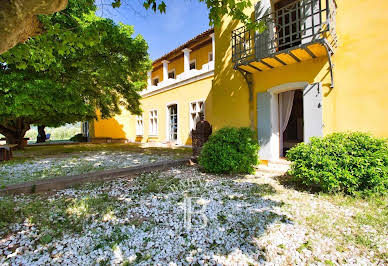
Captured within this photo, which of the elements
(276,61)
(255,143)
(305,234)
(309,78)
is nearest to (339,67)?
(309,78)

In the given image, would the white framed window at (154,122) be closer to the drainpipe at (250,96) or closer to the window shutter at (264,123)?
the drainpipe at (250,96)

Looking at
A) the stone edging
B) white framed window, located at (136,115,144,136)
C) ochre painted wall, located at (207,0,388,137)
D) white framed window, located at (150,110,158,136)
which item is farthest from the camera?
white framed window, located at (136,115,144,136)

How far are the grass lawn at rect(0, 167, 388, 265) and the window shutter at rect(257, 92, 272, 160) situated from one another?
6.40ft

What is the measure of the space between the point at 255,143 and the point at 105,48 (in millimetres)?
7527

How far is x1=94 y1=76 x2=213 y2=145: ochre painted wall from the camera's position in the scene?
421 inches

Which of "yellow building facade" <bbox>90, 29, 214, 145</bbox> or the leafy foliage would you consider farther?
"yellow building facade" <bbox>90, 29, 214, 145</bbox>

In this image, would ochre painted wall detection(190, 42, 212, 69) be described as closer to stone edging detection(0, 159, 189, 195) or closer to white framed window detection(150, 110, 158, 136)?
white framed window detection(150, 110, 158, 136)

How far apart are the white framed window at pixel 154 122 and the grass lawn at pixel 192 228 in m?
10.5

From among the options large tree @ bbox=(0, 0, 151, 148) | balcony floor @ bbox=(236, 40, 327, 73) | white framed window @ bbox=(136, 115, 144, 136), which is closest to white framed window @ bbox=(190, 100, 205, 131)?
large tree @ bbox=(0, 0, 151, 148)

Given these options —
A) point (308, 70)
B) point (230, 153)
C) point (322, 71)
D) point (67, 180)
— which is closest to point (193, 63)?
point (308, 70)

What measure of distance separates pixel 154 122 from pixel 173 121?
2222mm

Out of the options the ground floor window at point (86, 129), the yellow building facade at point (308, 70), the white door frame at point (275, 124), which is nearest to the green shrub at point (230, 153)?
the white door frame at point (275, 124)

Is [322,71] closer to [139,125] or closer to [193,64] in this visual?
[193,64]

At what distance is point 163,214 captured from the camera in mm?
2902
